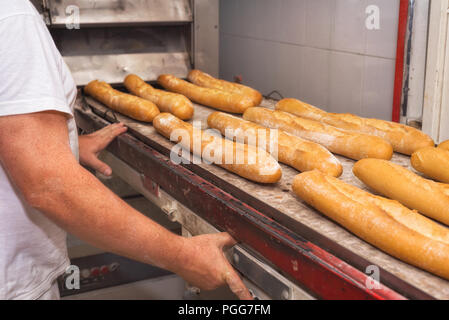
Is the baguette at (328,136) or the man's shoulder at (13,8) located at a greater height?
the man's shoulder at (13,8)

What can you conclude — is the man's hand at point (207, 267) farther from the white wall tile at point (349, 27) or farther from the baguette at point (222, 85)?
the white wall tile at point (349, 27)

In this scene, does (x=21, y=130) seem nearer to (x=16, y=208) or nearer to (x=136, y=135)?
(x=16, y=208)

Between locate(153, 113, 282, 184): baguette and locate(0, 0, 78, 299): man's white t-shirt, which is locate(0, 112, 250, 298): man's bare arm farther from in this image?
locate(153, 113, 282, 184): baguette

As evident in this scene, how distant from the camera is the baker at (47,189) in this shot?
98 centimetres

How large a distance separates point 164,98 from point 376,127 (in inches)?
35.9

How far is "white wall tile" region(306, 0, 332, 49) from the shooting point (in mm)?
2383

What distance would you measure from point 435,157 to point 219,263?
66 centimetres

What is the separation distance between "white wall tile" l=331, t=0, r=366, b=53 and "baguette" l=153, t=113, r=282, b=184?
3.21 feet

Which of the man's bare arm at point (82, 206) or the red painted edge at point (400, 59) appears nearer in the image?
the man's bare arm at point (82, 206)

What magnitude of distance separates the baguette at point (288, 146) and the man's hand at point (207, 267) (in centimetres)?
40

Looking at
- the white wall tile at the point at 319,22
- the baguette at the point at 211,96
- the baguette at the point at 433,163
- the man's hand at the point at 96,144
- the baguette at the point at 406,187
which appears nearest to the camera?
the baguette at the point at 406,187

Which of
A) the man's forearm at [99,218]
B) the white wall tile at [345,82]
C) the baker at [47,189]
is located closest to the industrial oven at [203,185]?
the baker at [47,189]

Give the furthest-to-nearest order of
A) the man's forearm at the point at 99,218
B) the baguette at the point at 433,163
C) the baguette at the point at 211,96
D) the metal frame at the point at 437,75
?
1. the baguette at the point at 211,96
2. the metal frame at the point at 437,75
3. the baguette at the point at 433,163
4. the man's forearm at the point at 99,218

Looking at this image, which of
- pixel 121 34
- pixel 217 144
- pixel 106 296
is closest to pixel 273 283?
pixel 217 144
